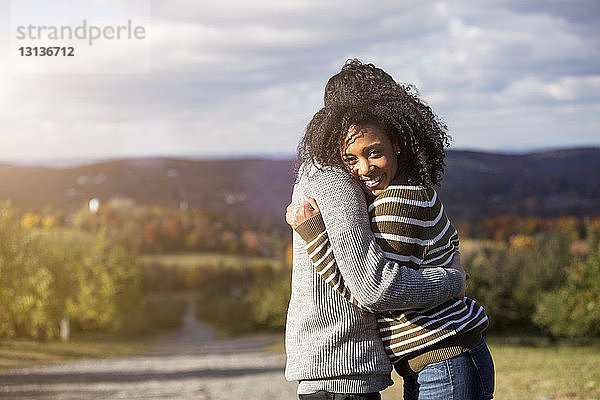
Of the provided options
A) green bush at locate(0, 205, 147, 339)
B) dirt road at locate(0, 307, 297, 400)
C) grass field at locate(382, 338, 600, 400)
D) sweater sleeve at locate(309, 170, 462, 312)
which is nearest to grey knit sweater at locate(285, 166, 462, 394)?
sweater sleeve at locate(309, 170, 462, 312)

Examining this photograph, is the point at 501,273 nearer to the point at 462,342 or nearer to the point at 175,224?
the point at 175,224

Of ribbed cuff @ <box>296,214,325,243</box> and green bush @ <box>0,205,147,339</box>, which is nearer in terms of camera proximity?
ribbed cuff @ <box>296,214,325,243</box>

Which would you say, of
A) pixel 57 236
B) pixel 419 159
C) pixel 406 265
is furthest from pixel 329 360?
pixel 57 236

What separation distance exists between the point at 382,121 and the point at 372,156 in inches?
3.4

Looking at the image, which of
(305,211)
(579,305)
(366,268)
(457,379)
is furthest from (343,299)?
(579,305)

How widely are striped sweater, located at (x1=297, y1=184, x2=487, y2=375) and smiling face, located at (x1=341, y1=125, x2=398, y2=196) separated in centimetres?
4

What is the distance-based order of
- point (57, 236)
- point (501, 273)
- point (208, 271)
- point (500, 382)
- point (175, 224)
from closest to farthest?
point (500, 382) < point (501, 273) < point (57, 236) < point (208, 271) < point (175, 224)

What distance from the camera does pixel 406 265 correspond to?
5.68ft

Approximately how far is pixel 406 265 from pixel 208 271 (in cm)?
2740

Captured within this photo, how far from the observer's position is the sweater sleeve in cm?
166

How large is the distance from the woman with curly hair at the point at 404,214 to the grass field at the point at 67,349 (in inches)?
510

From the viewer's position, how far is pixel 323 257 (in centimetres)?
169

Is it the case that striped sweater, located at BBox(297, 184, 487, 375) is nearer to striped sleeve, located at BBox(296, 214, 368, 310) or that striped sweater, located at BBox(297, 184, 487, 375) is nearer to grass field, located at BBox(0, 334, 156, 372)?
striped sleeve, located at BBox(296, 214, 368, 310)

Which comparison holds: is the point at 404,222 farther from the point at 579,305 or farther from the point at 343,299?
the point at 579,305
